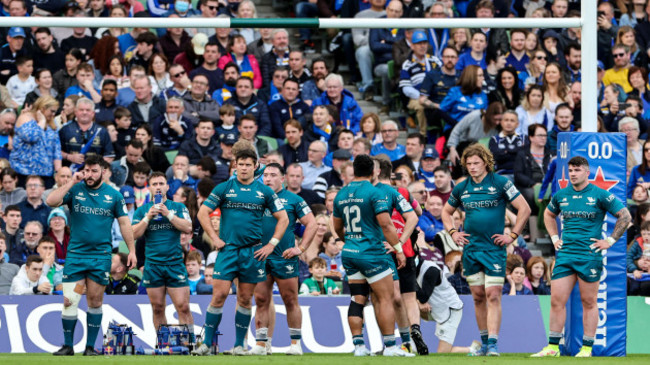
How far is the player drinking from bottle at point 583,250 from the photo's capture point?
14281 mm

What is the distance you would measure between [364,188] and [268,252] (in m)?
1.32

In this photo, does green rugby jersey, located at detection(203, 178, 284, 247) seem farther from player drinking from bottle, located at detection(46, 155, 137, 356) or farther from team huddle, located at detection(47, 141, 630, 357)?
player drinking from bottle, located at detection(46, 155, 137, 356)

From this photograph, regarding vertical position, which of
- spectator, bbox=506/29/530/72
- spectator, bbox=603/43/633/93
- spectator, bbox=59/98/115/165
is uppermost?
spectator, bbox=506/29/530/72

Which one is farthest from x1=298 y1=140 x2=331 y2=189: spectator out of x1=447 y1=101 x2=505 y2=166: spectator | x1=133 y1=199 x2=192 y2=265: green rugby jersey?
x1=133 y1=199 x2=192 y2=265: green rugby jersey

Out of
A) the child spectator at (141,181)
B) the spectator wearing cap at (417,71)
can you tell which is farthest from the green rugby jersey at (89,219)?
the spectator wearing cap at (417,71)

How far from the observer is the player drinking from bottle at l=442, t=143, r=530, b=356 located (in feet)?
47.7

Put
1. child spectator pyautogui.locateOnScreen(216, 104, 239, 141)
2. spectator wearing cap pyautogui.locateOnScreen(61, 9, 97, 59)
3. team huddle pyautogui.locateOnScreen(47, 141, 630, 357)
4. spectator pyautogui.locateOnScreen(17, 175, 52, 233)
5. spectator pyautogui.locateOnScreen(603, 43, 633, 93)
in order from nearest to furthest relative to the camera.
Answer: team huddle pyautogui.locateOnScreen(47, 141, 630, 357) < spectator pyautogui.locateOnScreen(17, 175, 52, 233) < child spectator pyautogui.locateOnScreen(216, 104, 239, 141) < spectator wearing cap pyautogui.locateOnScreen(61, 9, 97, 59) < spectator pyautogui.locateOnScreen(603, 43, 633, 93)

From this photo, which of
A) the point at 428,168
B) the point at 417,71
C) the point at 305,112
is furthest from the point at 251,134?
the point at 417,71

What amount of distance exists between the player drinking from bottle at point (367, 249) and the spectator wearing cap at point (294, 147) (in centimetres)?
579

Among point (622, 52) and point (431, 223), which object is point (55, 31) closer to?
point (431, 223)

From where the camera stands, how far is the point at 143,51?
69.3ft

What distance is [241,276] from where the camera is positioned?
46.7ft

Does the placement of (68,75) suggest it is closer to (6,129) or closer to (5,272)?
(6,129)

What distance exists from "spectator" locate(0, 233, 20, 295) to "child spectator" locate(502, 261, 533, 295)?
6817 mm
